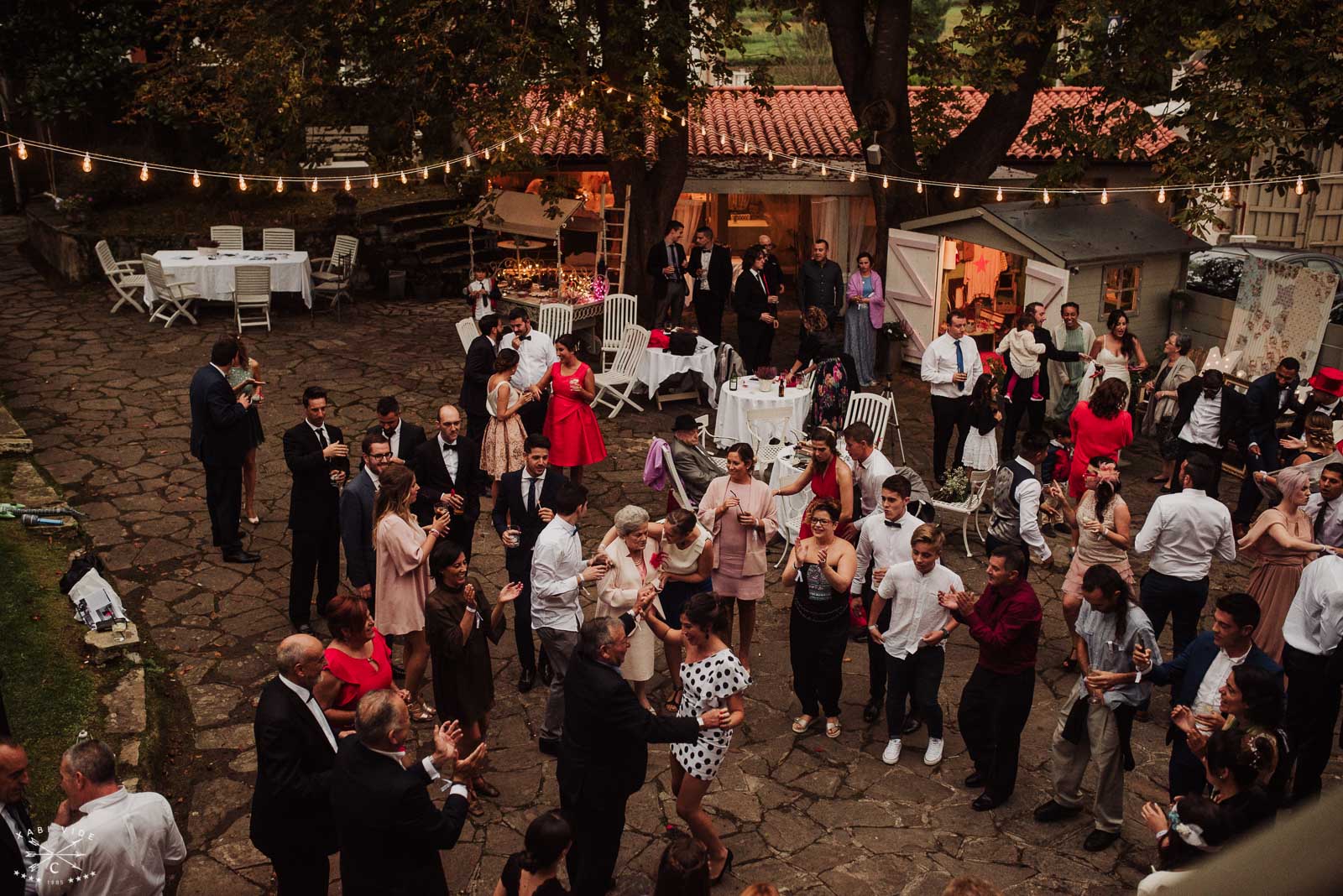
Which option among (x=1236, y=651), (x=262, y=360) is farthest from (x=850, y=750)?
(x=262, y=360)

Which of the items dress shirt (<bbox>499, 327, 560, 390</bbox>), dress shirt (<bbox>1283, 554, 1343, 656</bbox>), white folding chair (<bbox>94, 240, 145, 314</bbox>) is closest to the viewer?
dress shirt (<bbox>1283, 554, 1343, 656</bbox>)

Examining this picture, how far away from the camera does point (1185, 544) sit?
7.39 metres

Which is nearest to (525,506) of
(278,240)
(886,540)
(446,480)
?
(446,480)

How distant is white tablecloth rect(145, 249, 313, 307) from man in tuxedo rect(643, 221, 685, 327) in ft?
16.6

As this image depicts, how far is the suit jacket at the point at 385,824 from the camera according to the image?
4.53 metres

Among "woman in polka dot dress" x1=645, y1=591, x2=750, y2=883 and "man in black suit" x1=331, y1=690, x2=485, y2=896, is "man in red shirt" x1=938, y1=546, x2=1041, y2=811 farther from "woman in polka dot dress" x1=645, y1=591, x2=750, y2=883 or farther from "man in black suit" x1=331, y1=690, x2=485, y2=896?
"man in black suit" x1=331, y1=690, x2=485, y2=896

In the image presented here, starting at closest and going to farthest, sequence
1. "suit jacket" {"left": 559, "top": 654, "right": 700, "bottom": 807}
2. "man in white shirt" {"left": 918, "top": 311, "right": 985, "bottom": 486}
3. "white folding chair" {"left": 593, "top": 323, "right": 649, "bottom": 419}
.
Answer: "suit jacket" {"left": 559, "top": 654, "right": 700, "bottom": 807}, "man in white shirt" {"left": 918, "top": 311, "right": 985, "bottom": 486}, "white folding chair" {"left": 593, "top": 323, "right": 649, "bottom": 419}

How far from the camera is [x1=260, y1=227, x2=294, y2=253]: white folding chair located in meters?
17.5

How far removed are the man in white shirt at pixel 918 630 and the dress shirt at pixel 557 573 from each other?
1.78 m

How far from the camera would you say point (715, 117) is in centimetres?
2108

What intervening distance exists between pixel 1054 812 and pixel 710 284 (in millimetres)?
9209

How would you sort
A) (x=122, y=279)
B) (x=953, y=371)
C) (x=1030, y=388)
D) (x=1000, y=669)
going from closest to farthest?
1. (x=1000, y=669)
2. (x=953, y=371)
3. (x=1030, y=388)
4. (x=122, y=279)

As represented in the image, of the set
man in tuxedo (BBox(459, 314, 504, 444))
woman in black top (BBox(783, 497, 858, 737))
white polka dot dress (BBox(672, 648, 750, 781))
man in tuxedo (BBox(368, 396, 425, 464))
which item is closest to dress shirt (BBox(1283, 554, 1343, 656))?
woman in black top (BBox(783, 497, 858, 737))

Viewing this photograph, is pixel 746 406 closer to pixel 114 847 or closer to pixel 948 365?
pixel 948 365
